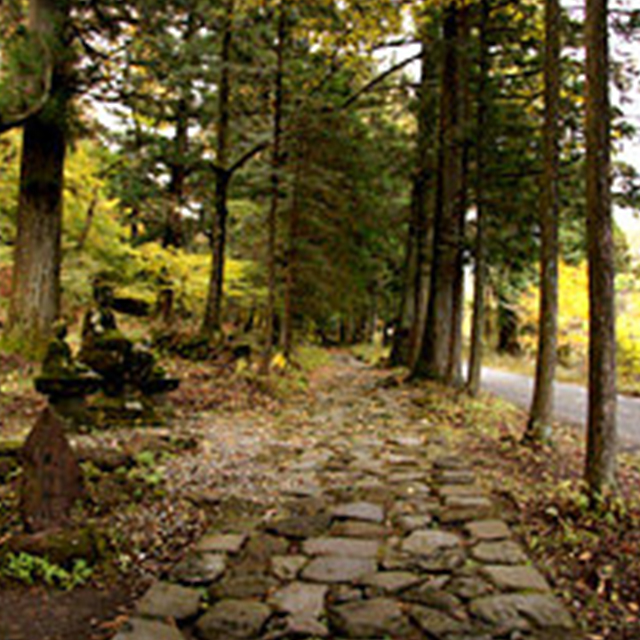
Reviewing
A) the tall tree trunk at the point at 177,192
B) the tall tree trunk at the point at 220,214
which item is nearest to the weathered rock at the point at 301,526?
the tall tree trunk at the point at 220,214

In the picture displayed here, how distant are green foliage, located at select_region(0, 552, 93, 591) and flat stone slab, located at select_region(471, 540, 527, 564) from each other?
2.55 metres

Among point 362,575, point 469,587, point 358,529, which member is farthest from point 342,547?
point 469,587

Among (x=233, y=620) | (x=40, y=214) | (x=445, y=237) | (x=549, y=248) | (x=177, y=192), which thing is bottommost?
(x=233, y=620)

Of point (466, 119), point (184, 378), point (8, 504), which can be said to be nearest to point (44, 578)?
point (8, 504)

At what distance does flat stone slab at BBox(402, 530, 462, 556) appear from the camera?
3.98m

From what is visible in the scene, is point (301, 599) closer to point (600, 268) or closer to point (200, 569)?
point (200, 569)

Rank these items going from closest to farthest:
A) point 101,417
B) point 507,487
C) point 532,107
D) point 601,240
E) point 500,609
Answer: point 500,609
point 601,240
point 507,487
point 101,417
point 532,107

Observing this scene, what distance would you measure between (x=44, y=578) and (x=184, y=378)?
799cm

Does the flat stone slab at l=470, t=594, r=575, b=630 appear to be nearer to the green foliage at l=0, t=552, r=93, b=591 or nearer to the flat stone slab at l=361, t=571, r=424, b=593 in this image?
the flat stone slab at l=361, t=571, r=424, b=593

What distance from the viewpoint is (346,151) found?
1645cm

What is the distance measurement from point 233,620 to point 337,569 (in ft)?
2.84

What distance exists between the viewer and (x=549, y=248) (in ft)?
23.5

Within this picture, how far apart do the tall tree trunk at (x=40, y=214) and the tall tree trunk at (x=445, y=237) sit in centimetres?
753

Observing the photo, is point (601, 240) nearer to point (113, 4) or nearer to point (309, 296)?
point (113, 4)
